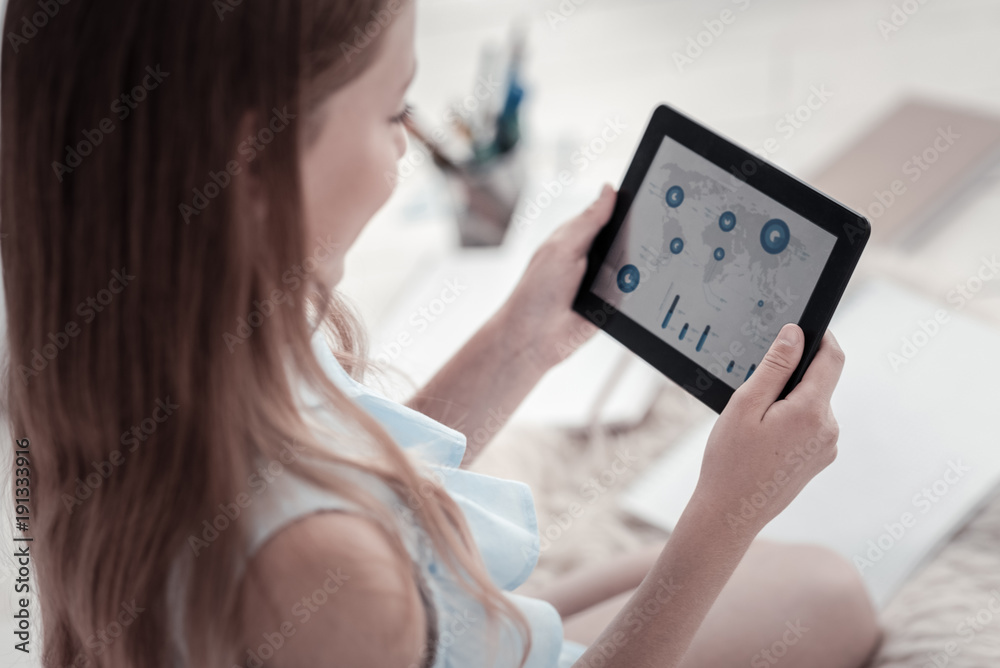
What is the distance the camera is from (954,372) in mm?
961

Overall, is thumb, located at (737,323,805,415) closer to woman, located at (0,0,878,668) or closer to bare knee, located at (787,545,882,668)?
woman, located at (0,0,878,668)

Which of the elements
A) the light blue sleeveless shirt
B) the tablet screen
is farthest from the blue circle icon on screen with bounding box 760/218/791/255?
the light blue sleeveless shirt

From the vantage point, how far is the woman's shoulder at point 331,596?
Result: 46 centimetres

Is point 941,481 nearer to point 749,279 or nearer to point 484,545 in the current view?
point 749,279

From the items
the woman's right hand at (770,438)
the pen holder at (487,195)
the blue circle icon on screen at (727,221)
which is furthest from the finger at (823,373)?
the pen holder at (487,195)

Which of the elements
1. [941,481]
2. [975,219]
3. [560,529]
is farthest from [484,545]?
[975,219]

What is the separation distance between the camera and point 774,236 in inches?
25.0

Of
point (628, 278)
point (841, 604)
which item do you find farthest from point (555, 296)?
point (841, 604)

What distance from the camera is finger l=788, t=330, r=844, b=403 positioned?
0.57 metres

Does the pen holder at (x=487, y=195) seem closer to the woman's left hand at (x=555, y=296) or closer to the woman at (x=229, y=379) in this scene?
the woman's left hand at (x=555, y=296)

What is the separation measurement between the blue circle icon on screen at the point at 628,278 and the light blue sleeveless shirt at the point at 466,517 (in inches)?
7.5

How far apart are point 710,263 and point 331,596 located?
38 centimetres

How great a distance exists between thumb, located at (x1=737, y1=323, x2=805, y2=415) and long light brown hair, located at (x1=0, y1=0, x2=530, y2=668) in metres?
0.21

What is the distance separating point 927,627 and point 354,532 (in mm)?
529
